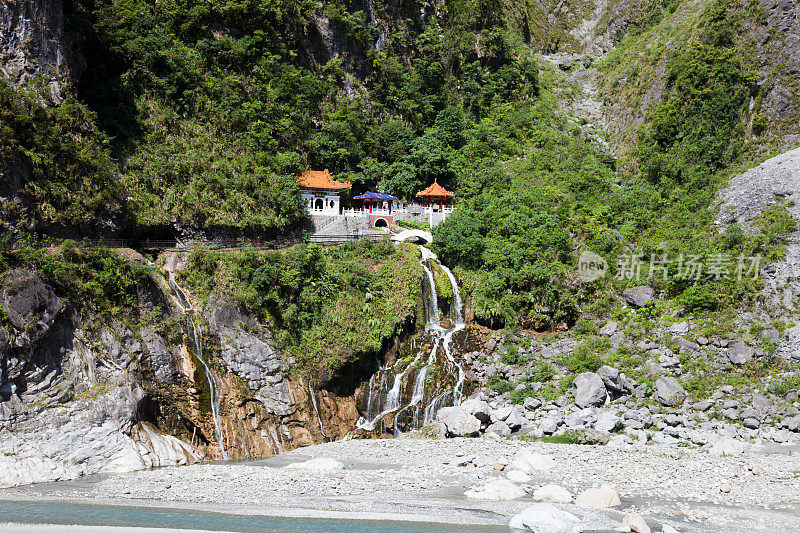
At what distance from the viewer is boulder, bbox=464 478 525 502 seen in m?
15.0

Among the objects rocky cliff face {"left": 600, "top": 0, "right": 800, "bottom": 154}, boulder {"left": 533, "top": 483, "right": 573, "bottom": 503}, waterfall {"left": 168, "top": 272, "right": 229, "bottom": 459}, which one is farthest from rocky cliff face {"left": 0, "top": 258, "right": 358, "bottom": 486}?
rocky cliff face {"left": 600, "top": 0, "right": 800, "bottom": 154}

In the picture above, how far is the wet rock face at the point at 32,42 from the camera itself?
75.3 feet

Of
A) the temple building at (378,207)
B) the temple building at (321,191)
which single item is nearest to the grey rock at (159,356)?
the temple building at (321,191)

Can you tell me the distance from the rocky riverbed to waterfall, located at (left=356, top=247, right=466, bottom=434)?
4502mm

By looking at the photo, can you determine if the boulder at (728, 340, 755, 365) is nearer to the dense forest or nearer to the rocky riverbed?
the dense forest

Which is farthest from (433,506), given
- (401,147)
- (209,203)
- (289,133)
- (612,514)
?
(401,147)

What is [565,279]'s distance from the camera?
97.0 ft

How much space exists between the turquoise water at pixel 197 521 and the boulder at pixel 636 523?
2780 mm

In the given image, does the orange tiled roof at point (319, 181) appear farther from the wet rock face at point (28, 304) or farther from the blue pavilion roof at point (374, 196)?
the wet rock face at point (28, 304)

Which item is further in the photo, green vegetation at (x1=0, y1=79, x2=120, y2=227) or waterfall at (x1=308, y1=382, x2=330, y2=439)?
waterfall at (x1=308, y1=382, x2=330, y2=439)

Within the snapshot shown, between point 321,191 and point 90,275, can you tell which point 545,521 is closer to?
point 90,275

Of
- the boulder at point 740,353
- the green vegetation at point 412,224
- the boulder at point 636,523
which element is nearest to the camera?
the boulder at point 636,523

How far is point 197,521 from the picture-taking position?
1331 centimetres

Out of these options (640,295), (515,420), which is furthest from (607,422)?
(640,295)
